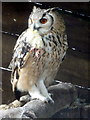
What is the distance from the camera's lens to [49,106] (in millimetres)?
1221

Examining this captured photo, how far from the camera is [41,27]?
125cm

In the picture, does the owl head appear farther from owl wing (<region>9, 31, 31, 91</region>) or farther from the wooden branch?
the wooden branch

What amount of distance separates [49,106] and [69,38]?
0.36 m

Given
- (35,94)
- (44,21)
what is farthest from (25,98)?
(44,21)

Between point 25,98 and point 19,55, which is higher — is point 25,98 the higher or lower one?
the lower one

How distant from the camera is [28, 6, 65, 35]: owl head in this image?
1236mm

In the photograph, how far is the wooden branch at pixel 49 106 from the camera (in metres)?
1.05

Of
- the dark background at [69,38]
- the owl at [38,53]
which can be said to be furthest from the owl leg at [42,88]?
the dark background at [69,38]

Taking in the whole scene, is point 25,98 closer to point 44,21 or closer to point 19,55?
point 19,55

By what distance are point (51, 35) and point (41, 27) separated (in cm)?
6

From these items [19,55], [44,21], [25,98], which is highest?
[44,21]

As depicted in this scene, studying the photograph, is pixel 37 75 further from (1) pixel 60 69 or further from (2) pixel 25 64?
(1) pixel 60 69

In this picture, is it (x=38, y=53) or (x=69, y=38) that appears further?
(x=69, y=38)

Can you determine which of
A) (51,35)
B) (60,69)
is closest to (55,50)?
(51,35)
